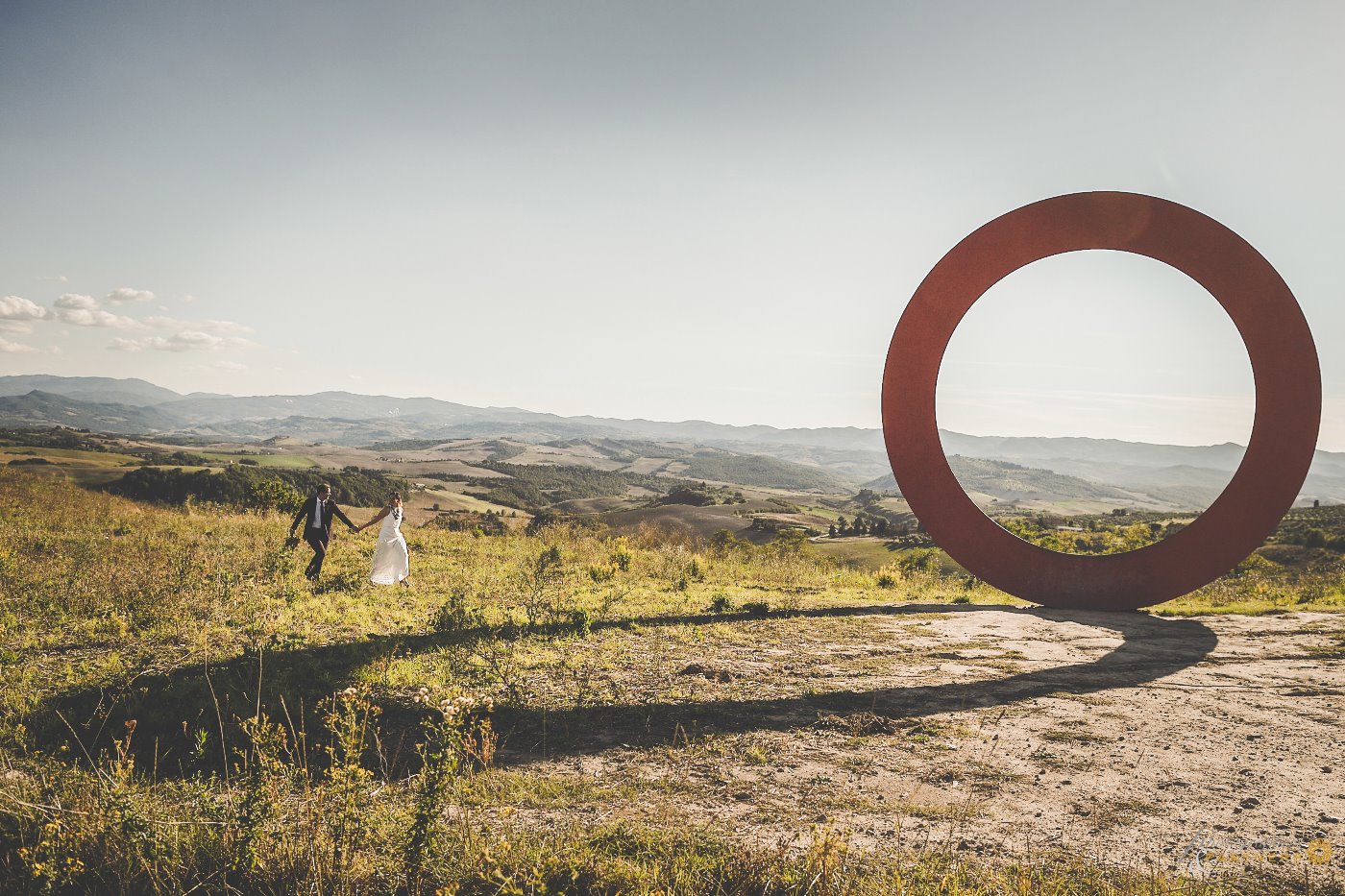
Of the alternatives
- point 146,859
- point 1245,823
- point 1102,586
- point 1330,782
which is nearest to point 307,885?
point 146,859

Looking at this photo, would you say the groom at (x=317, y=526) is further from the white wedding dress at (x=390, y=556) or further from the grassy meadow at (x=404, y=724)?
the white wedding dress at (x=390, y=556)

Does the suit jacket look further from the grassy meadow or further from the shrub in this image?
the shrub

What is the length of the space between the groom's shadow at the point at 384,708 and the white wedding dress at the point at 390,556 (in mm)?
3331

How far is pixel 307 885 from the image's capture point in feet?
11.4

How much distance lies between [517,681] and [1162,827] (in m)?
5.44

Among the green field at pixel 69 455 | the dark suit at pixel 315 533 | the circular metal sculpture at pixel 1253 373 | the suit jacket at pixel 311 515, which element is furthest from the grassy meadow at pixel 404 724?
the green field at pixel 69 455

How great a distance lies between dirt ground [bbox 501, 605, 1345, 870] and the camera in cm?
433

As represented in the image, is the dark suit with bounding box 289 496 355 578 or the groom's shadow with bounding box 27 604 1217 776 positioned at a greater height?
the dark suit with bounding box 289 496 355 578

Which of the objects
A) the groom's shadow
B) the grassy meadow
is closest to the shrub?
the grassy meadow

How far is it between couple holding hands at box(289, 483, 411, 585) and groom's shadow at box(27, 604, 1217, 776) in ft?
11.0

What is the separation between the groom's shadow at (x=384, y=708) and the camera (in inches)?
207
